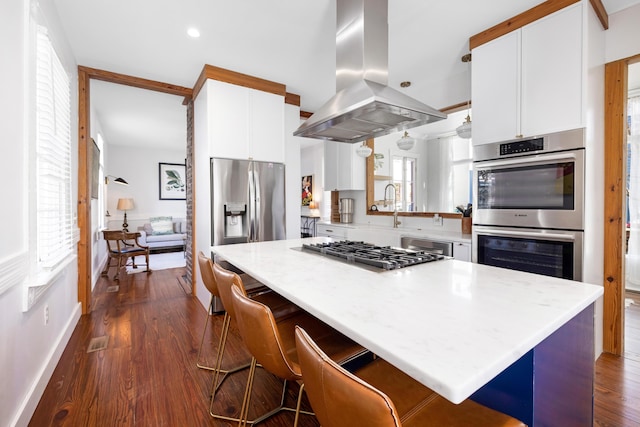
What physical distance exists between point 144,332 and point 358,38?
9.95 ft

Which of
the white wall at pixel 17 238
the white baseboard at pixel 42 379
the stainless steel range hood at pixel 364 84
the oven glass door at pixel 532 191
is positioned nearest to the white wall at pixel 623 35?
the oven glass door at pixel 532 191

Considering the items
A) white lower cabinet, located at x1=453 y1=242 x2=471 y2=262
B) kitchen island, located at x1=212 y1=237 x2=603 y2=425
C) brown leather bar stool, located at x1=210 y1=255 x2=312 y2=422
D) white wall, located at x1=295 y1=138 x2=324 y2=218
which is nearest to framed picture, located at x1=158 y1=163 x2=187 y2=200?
white wall, located at x1=295 y1=138 x2=324 y2=218

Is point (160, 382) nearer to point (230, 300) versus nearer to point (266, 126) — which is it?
point (230, 300)

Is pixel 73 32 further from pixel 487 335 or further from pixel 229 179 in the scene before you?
pixel 487 335

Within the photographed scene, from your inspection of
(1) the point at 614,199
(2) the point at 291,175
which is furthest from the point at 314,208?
(1) the point at 614,199

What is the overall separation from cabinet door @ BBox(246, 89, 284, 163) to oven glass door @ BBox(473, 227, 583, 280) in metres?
2.27

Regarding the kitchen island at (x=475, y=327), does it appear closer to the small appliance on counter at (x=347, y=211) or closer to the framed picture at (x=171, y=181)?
the small appliance on counter at (x=347, y=211)

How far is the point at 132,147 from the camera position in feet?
24.1

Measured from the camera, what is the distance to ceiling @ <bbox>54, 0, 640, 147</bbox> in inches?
86.7

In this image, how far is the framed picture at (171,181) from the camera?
25.3ft

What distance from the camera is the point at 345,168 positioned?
453 centimetres

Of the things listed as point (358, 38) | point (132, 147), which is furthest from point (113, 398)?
point (132, 147)

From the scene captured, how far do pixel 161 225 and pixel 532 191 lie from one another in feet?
24.3

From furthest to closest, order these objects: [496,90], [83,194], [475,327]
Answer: [83,194] < [496,90] < [475,327]
